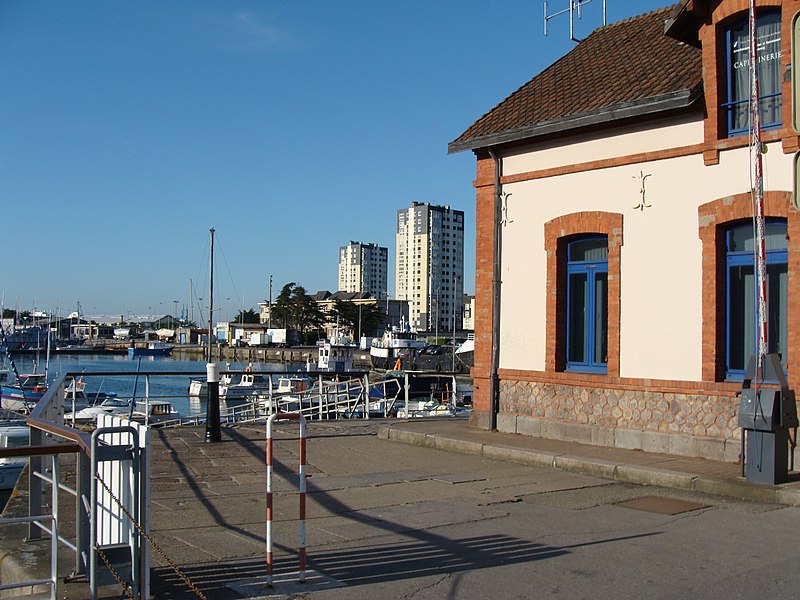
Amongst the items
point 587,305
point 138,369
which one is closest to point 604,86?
point 587,305

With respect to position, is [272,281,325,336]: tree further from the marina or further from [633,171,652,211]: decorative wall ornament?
[633,171,652,211]: decorative wall ornament

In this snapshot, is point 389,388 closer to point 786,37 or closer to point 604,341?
point 604,341

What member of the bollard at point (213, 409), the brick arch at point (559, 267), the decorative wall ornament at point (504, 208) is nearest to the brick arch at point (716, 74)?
the brick arch at point (559, 267)

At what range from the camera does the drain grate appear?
32.3ft

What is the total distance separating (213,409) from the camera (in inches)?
606

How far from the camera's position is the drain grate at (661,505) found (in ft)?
32.3

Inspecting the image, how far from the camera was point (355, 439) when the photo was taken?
53.8 feet

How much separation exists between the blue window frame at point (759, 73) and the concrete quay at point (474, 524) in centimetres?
525

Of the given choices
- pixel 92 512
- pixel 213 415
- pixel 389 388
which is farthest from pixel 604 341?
pixel 389 388

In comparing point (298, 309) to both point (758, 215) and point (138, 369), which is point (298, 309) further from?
point (758, 215)

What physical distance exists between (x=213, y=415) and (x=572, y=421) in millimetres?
6539

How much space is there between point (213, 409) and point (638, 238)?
8.16 m

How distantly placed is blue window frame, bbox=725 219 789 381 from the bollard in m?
8.73

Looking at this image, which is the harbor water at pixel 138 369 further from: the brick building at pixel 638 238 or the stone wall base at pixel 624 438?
the stone wall base at pixel 624 438
